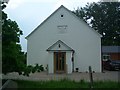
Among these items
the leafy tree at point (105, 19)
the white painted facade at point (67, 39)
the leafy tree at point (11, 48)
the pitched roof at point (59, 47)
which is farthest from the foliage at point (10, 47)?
the leafy tree at point (105, 19)

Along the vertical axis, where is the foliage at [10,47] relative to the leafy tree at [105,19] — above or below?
below

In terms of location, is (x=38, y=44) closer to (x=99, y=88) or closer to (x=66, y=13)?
(x=66, y=13)

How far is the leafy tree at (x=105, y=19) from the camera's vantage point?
55.9 m

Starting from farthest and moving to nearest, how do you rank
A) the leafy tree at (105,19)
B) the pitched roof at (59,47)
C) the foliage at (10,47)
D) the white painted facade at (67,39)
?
the leafy tree at (105,19), the white painted facade at (67,39), the pitched roof at (59,47), the foliage at (10,47)

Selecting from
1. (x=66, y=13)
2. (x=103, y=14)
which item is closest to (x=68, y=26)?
(x=66, y=13)

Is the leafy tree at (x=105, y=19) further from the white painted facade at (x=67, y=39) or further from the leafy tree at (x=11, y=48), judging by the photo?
the leafy tree at (x=11, y=48)

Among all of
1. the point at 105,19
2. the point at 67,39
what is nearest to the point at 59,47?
the point at 67,39

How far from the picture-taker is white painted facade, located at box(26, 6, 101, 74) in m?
29.5

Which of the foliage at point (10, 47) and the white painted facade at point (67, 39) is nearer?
the foliage at point (10, 47)

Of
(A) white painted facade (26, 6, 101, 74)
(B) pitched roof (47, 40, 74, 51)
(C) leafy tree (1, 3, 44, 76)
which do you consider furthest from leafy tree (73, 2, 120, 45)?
(C) leafy tree (1, 3, 44, 76)

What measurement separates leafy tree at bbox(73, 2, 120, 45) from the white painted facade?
25.6 metres

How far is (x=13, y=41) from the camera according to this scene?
10.8m

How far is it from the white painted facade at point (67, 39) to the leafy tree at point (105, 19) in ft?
83.9

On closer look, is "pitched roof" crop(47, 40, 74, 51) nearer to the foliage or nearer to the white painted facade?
the white painted facade
